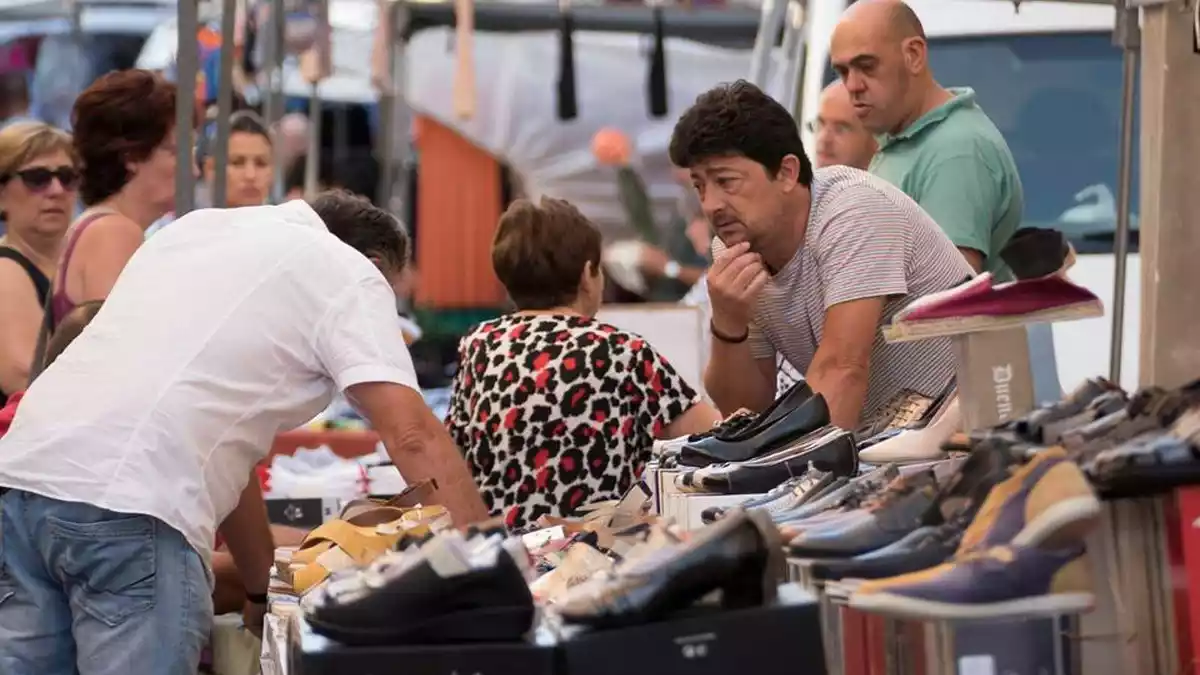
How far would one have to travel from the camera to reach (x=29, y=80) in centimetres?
1415

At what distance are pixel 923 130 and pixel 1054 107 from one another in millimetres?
2666

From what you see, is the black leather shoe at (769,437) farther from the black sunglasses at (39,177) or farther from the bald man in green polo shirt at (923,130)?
the black sunglasses at (39,177)

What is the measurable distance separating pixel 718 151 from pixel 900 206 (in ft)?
1.30

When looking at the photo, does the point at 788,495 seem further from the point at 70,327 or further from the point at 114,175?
the point at 114,175

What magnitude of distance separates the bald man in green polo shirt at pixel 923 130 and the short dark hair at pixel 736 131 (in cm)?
99

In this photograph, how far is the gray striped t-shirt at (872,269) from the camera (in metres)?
3.87

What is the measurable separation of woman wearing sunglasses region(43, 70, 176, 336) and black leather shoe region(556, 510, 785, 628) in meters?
2.36

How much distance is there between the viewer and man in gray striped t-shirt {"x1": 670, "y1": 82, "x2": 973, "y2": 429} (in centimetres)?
383

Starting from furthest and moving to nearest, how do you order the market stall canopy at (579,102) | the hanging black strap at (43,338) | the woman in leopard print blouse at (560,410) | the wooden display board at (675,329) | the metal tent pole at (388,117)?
1. the market stall canopy at (579,102)
2. the metal tent pole at (388,117)
3. the wooden display board at (675,329)
4. the hanging black strap at (43,338)
5. the woman in leopard print blouse at (560,410)

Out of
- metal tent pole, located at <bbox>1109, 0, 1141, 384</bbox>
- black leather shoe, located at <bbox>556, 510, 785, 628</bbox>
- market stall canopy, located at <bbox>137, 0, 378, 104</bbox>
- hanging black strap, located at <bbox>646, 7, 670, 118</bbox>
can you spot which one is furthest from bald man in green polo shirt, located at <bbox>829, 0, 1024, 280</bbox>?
market stall canopy, located at <bbox>137, 0, 378, 104</bbox>

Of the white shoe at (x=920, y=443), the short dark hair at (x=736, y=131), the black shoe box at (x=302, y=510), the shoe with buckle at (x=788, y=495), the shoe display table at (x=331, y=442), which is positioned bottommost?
the shoe display table at (x=331, y=442)

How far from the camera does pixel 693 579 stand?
233cm

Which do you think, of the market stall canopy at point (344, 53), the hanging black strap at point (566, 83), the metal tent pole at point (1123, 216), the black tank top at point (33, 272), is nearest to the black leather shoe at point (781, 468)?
the metal tent pole at point (1123, 216)

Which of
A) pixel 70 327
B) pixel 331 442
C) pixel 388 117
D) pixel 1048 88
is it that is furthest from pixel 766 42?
pixel 70 327
